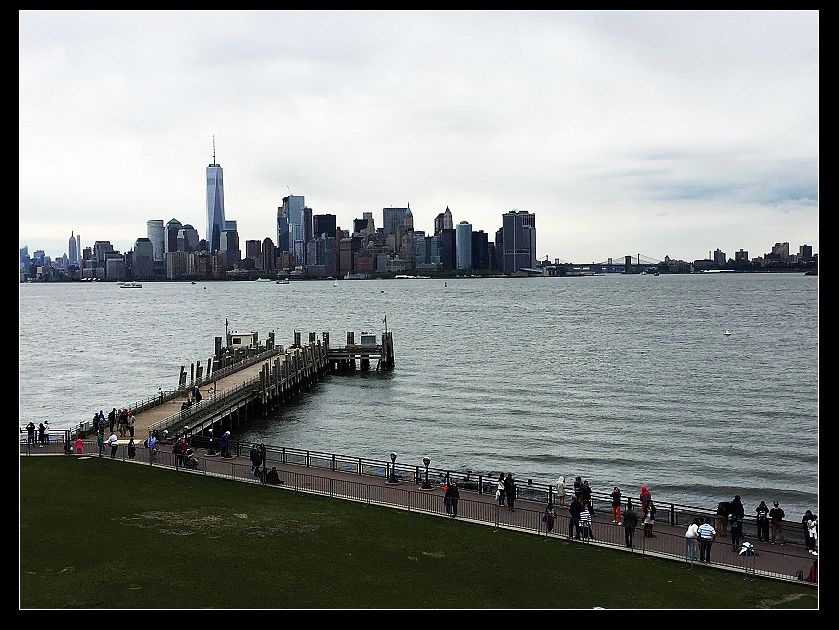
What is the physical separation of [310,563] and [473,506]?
20.8ft

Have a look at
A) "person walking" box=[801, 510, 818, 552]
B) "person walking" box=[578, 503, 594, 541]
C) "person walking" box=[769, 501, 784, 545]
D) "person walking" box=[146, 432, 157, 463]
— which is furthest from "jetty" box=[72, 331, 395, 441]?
"person walking" box=[801, 510, 818, 552]

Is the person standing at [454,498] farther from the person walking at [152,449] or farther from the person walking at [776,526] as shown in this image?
the person walking at [152,449]

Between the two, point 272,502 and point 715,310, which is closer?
point 272,502

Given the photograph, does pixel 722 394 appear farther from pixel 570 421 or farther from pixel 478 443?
pixel 478 443

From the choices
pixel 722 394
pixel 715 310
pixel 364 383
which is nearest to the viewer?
pixel 722 394

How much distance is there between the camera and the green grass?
52.5 ft

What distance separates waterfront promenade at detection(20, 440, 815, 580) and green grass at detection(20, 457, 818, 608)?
564 millimetres

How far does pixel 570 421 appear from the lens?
47375 mm

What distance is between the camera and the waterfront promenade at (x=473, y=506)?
62.0 feet

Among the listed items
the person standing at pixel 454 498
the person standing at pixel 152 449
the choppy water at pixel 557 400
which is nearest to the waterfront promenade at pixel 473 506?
the person standing at pixel 152 449

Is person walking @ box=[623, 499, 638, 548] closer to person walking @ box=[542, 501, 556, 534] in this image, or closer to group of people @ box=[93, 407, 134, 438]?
person walking @ box=[542, 501, 556, 534]

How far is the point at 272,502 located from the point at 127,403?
3739cm

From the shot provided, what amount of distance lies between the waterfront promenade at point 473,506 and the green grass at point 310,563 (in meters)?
0.56
